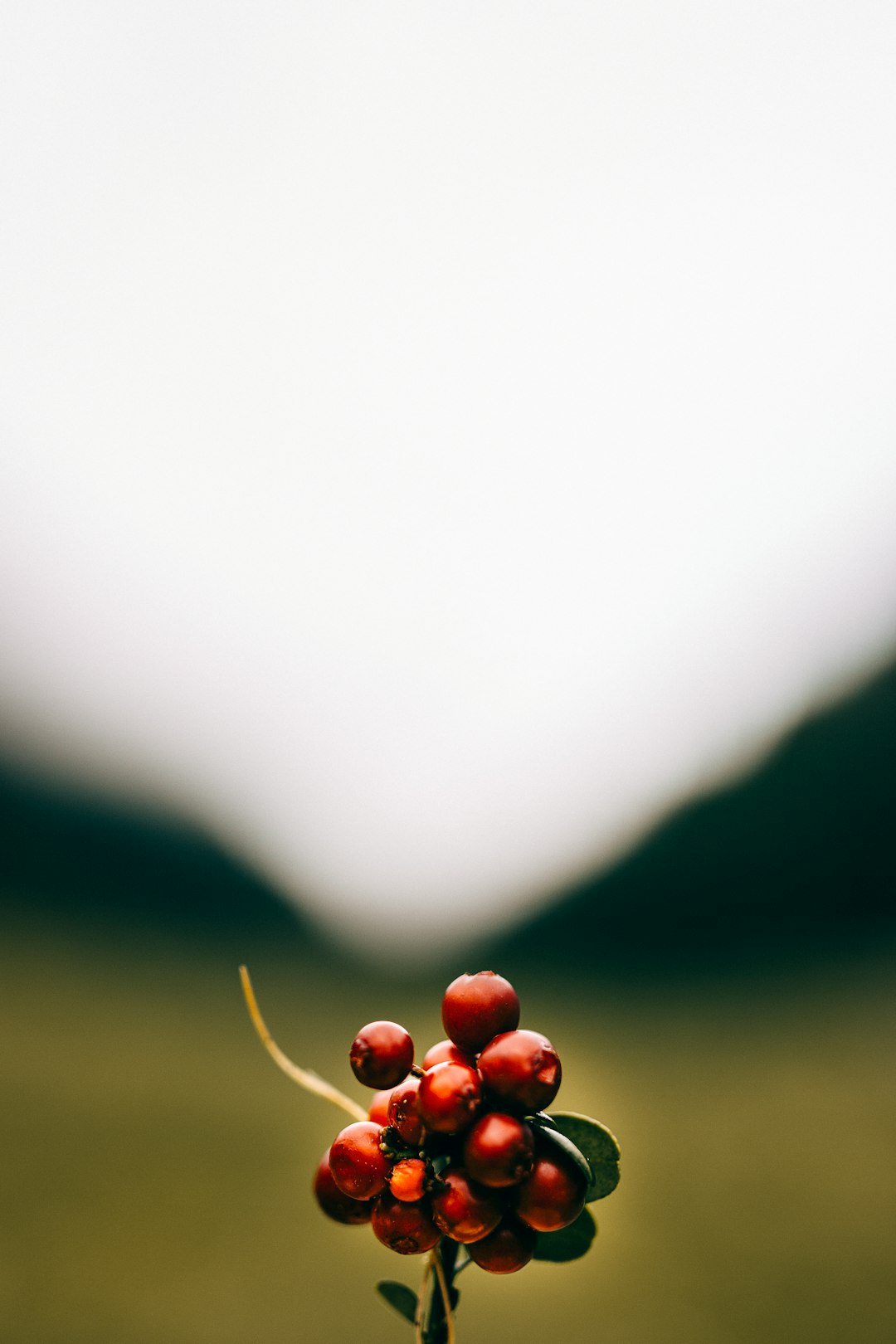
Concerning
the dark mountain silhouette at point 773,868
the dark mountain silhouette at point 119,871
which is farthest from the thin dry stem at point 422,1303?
the dark mountain silhouette at point 119,871

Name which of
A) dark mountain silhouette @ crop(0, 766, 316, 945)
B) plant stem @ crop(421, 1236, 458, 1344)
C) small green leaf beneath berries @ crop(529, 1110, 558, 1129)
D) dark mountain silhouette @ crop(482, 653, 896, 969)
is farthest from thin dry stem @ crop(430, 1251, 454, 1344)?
dark mountain silhouette @ crop(0, 766, 316, 945)

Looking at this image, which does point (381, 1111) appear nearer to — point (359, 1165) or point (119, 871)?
point (359, 1165)

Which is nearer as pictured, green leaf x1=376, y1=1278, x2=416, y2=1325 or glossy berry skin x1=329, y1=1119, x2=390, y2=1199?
glossy berry skin x1=329, y1=1119, x2=390, y2=1199

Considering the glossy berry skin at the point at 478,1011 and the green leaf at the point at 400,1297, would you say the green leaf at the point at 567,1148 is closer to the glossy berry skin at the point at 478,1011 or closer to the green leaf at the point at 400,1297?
the glossy berry skin at the point at 478,1011

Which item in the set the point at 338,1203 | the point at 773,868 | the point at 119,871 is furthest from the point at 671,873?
the point at 338,1203

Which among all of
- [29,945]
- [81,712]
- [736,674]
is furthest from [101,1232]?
[736,674]

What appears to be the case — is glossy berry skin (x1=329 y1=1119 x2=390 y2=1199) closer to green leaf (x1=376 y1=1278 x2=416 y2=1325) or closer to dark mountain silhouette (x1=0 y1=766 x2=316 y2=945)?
green leaf (x1=376 y1=1278 x2=416 y2=1325)
